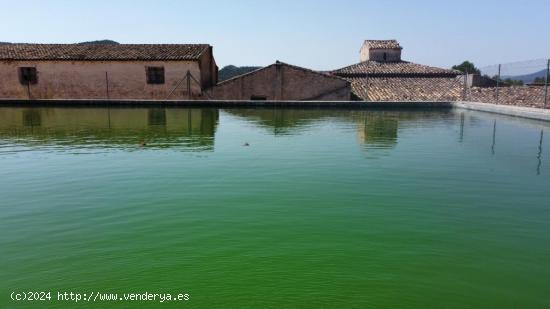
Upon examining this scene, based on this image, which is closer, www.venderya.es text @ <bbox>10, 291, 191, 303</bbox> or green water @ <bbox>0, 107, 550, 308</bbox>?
www.venderya.es text @ <bbox>10, 291, 191, 303</bbox>

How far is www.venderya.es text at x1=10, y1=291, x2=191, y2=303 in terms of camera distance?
3848mm

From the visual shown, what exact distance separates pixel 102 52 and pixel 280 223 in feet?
92.7

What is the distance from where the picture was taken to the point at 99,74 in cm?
2919

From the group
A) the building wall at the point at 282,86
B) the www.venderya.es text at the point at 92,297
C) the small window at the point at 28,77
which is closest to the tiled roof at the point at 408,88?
the building wall at the point at 282,86

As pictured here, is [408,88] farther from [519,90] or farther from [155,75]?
[155,75]

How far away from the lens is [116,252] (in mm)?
4832

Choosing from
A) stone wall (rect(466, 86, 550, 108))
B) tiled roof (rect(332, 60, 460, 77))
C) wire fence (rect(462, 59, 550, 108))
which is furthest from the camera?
tiled roof (rect(332, 60, 460, 77))

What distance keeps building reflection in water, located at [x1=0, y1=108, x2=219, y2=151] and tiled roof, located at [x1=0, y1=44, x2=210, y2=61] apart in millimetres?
7584

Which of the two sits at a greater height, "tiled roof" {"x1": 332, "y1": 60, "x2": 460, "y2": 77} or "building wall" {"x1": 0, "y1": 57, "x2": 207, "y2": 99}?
"tiled roof" {"x1": 332, "y1": 60, "x2": 460, "y2": 77}

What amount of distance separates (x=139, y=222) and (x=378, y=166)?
5486 millimetres

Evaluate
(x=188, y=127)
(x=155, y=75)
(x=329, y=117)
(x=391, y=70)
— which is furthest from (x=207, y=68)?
(x=188, y=127)

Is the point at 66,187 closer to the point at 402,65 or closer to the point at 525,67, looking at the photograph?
the point at 525,67

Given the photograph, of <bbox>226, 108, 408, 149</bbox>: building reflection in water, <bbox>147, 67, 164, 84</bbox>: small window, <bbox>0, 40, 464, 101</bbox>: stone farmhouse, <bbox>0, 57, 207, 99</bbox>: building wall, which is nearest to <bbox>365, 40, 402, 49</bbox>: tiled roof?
<bbox>0, 40, 464, 101</bbox>: stone farmhouse

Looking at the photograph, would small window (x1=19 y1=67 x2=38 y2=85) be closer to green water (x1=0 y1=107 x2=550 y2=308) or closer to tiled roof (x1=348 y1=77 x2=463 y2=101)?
green water (x1=0 y1=107 x2=550 y2=308)
